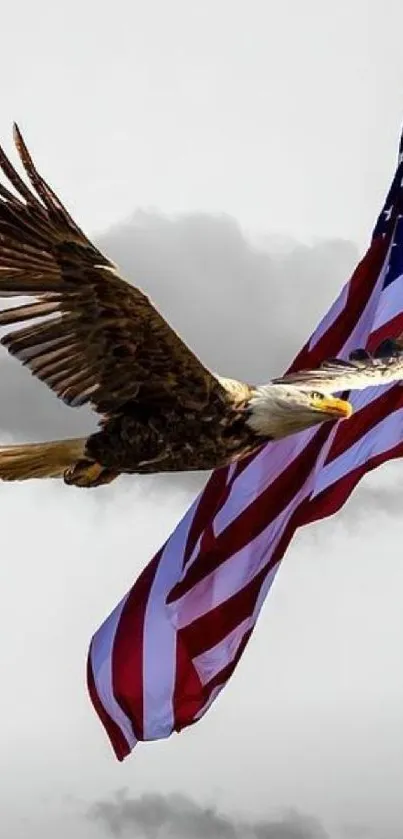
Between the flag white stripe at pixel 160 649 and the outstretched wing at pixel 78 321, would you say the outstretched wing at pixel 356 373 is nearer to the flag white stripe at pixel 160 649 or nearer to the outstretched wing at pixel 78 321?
the outstretched wing at pixel 78 321

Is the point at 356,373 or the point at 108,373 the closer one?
the point at 108,373

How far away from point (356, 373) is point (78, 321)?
353 centimetres

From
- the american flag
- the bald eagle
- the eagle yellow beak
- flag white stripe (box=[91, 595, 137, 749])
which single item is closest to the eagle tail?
the bald eagle

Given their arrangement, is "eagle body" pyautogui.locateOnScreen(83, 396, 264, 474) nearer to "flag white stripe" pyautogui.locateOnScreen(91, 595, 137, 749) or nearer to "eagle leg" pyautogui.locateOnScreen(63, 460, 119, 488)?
"eagle leg" pyautogui.locateOnScreen(63, 460, 119, 488)

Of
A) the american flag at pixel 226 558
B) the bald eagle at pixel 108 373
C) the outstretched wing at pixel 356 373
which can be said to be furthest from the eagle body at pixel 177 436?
the american flag at pixel 226 558

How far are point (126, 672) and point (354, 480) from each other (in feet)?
8.43

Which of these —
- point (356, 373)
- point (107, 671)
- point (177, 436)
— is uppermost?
point (177, 436)

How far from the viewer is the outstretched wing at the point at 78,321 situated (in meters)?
18.1

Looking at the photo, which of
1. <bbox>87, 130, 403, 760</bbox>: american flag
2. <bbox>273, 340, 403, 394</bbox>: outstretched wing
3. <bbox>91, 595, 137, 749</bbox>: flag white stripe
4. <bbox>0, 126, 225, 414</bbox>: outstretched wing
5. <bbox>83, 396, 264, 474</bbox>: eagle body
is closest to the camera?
<bbox>0, 126, 225, 414</bbox>: outstretched wing

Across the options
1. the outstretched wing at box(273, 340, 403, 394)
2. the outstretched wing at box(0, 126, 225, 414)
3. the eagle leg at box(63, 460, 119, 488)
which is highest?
the outstretched wing at box(0, 126, 225, 414)

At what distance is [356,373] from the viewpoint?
21250mm

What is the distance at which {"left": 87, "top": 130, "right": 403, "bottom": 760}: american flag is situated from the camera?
2297 cm

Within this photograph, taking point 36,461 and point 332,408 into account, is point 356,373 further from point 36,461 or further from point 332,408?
point 36,461

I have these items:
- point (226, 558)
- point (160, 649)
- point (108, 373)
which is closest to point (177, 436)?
point (108, 373)
